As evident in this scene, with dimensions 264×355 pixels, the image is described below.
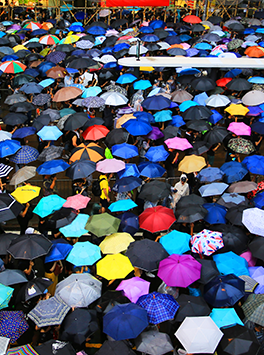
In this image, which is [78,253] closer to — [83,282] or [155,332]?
[83,282]

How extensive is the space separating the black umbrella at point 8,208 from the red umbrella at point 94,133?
10.5 ft

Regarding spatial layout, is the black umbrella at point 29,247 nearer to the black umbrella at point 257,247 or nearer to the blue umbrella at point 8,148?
the blue umbrella at point 8,148

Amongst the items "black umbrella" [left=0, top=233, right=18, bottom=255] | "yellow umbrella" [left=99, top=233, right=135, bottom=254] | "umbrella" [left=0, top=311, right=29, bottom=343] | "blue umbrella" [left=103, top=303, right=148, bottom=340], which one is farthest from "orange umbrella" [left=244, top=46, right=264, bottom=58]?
"umbrella" [left=0, top=311, right=29, bottom=343]

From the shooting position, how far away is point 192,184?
32.0 ft

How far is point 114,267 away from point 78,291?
30.0 inches

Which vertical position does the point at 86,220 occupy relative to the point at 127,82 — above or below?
below

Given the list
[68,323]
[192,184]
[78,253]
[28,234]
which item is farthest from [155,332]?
[192,184]

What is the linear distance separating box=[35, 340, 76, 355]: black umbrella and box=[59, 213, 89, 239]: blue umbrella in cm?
251

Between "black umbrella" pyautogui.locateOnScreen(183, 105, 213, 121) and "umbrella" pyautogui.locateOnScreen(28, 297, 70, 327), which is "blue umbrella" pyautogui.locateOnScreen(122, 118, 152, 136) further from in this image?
"umbrella" pyautogui.locateOnScreen(28, 297, 70, 327)

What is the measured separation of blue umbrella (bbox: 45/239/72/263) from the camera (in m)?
6.79

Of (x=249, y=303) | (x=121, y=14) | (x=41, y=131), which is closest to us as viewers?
(x=249, y=303)

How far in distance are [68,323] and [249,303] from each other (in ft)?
8.87

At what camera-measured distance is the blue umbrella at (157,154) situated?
956 cm

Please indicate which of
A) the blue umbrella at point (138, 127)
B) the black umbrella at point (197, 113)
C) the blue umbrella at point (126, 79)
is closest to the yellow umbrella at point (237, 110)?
the black umbrella at point (197, 113)
